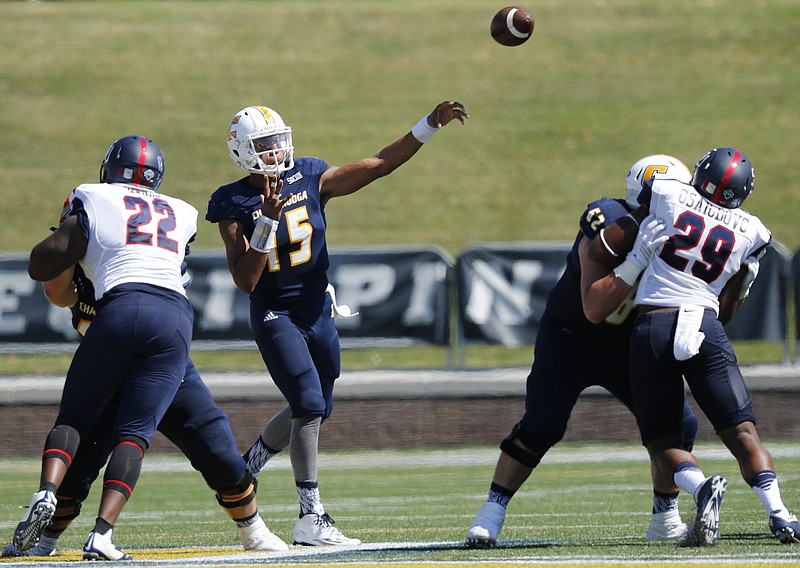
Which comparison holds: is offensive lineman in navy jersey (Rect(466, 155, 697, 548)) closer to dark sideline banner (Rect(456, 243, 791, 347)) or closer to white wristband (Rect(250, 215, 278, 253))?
white wristband (Rect(250, 215, 278, 253))

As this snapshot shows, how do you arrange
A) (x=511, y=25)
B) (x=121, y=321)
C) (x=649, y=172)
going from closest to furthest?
(x=121, y=321)
(x=649, y=172)
(x=511, y=25)

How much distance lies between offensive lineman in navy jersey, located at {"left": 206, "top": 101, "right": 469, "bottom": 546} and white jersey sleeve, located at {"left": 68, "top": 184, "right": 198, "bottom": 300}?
Result: 0.62 m

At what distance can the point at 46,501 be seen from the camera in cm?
511

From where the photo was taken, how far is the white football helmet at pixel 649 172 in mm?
6070

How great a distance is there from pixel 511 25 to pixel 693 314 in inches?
90.0

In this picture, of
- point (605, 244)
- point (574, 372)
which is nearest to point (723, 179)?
point (605, 244)

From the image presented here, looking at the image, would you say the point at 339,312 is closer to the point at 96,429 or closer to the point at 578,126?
the point at 96,429

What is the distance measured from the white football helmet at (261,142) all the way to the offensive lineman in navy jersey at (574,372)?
4.66ft

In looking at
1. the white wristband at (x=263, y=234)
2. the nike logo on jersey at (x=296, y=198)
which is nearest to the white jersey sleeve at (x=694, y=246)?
the white wristband at (x=263, y=234)

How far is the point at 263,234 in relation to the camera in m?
6.18

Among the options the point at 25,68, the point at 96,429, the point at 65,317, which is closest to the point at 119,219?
the point at 96,429

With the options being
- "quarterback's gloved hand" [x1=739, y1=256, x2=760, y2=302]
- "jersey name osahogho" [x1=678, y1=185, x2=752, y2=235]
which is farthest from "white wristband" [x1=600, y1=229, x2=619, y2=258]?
"quarterback's gloved hand" [x1=739, y1=256, x2=760, y2=302]

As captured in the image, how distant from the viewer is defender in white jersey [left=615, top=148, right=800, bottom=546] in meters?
5.56

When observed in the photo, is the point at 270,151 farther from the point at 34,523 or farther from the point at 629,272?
the point at 34,523
